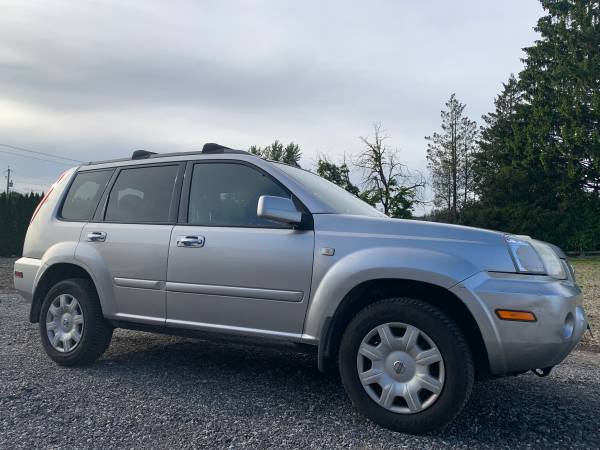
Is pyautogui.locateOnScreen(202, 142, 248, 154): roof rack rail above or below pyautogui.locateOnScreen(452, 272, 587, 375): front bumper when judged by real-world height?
above

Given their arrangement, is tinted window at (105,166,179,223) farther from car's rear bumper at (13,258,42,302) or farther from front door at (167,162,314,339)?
car's rear bumper at (13,258,42,302)

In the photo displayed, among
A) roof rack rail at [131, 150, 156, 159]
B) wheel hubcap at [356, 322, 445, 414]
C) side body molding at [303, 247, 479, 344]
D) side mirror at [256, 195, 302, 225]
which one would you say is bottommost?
wheel hubcap at [356, 322, 445, 414]

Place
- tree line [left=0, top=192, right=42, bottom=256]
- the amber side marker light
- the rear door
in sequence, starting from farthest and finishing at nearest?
tree line [left=0, top=192, right=42, bottom=256] → the rear door → the amber side marker light

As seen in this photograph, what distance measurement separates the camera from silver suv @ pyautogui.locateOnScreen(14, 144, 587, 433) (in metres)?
3.22

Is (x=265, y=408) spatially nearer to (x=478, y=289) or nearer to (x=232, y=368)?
(x=232, y=368)

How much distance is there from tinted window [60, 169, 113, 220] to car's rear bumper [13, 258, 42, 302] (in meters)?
0.53

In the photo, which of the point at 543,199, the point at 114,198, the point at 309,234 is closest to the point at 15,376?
the point at 114,198

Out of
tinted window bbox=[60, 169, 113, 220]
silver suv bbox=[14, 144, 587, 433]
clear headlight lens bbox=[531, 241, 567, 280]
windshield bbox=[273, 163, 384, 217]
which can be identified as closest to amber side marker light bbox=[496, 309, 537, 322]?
silver suv bbox=[14, 144, 587, 433]

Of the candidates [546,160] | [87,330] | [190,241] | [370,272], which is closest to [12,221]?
[87,330]

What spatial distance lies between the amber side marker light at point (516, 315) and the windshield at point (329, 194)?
136 centimetres

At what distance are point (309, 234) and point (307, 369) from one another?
67.5 inches

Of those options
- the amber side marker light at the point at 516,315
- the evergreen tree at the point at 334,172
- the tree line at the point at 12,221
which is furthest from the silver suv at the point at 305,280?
the evergreen tree at the point at 334,172

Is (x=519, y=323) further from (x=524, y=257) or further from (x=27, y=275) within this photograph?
(x=27, y=275)

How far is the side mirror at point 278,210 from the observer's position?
3588mm
